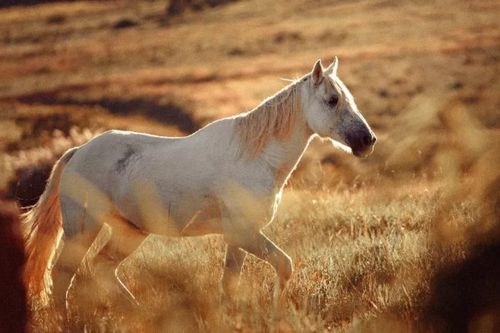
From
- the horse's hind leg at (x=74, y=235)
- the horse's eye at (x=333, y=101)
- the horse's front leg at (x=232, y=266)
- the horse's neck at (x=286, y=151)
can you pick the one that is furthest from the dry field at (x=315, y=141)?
the horse's neck at (x=286, y=151)

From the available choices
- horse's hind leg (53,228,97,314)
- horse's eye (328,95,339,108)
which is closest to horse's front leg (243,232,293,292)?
horse's eye (328,95,339,108)

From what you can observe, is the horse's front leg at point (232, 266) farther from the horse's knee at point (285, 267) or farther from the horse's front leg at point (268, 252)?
the horse's knee at point (285, 267)

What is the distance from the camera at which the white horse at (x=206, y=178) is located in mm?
6125

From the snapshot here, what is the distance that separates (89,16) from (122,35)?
5227 millimetres

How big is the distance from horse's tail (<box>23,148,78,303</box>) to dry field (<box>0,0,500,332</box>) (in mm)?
310

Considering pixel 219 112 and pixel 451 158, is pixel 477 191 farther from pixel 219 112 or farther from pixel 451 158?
pixel 219 112

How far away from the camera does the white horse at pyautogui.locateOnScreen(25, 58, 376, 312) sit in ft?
20.1

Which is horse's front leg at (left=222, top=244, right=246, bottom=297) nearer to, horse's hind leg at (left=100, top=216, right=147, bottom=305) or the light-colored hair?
the light-colored hair

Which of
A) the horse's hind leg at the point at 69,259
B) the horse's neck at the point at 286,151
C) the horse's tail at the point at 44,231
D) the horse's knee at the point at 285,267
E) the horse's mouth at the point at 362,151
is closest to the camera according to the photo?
the horse's knee at the point at 285,267

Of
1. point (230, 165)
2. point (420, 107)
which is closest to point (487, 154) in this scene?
point (420, 107)

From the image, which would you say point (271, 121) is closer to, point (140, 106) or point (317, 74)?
point (317, 74)

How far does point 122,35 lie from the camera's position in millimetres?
62250

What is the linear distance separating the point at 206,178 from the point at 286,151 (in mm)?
568

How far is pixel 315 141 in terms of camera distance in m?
25.6
